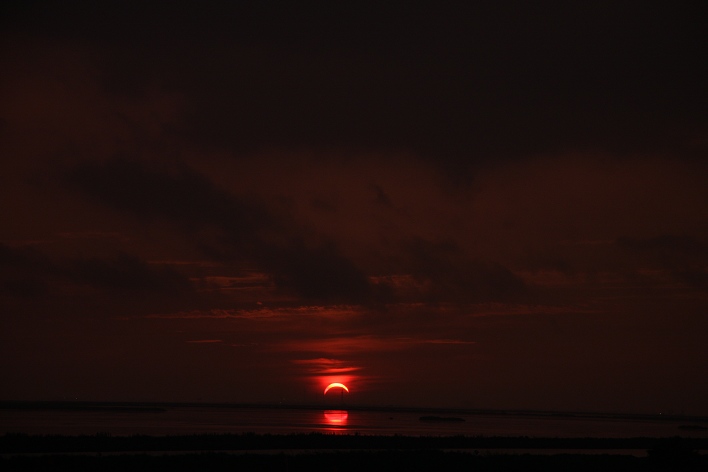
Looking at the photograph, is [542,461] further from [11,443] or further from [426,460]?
[11,443]

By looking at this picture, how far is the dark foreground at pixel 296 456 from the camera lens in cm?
4150

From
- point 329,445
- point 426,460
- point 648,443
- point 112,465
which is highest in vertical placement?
point 648,443

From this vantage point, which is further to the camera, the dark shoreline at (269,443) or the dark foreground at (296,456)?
the dark shoreline at (269,443)

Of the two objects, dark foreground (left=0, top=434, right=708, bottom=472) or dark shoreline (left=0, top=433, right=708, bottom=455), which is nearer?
dark foreground (left=0, top=434, right=708, bottom=472)

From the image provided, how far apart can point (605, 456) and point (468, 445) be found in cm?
1732

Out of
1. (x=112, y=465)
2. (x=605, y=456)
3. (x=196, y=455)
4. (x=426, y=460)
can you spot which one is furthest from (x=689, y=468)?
(x=112, y=465)

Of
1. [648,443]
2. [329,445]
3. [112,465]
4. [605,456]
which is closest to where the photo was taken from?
[112,465]

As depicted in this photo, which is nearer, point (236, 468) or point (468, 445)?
point (236, 468)

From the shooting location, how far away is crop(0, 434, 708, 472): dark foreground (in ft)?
136

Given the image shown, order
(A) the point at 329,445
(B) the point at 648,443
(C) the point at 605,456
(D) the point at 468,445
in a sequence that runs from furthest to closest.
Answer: (B) the point at 648,443
(D) the point at 468,445
(A) the point at 329,445
(C) the point at 605,456

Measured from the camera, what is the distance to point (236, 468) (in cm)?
4116

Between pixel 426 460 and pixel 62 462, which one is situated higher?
pixel 426 460

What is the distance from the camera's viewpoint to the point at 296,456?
46188 mm

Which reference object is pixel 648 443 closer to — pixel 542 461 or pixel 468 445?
pixel 468 445
